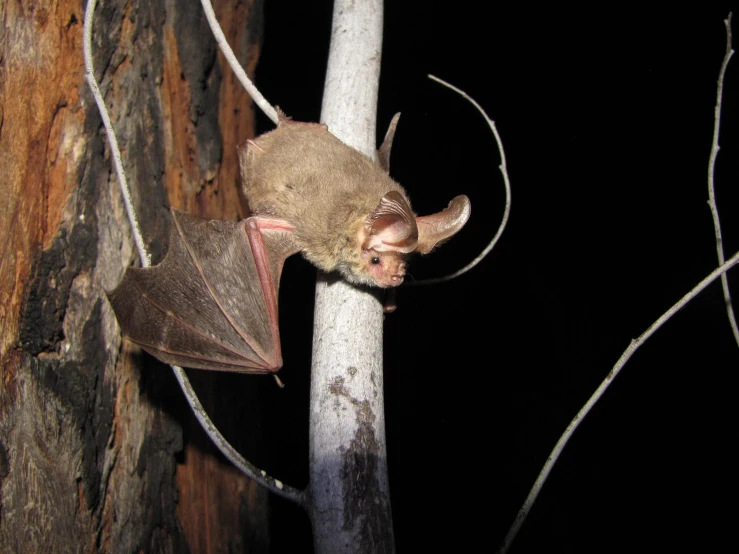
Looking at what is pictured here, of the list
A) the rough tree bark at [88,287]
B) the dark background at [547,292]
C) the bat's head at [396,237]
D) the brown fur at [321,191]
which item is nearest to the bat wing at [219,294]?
the brown fur at [321,191]

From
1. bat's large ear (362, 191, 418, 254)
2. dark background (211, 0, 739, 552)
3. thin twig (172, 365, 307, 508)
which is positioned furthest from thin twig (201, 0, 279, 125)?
dark background (211, 0, 739, 552)

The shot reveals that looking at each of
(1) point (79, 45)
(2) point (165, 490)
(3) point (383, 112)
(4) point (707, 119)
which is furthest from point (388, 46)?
(2) point (165, 490)

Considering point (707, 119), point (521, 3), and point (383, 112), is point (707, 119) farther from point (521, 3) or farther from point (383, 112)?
point (383, 112)

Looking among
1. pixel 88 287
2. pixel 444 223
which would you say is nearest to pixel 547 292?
pixel 444 223

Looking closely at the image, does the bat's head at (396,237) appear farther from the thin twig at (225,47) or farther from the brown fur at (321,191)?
the thin twig at (225,47)

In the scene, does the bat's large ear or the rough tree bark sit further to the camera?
the bat's large ear

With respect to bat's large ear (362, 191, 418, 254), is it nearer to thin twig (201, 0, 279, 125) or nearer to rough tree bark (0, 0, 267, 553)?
thin twig (201, 0, 279, 125)
